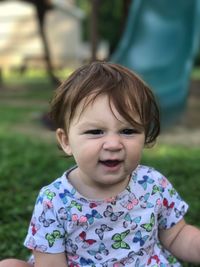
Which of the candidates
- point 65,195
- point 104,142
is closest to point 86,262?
point 65,195

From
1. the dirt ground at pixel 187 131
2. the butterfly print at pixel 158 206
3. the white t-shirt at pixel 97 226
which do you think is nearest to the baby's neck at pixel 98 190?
the white t-shirt at pixel 97 226

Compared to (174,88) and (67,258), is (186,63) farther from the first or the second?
(67,258)

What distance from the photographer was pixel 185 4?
7.72 meters

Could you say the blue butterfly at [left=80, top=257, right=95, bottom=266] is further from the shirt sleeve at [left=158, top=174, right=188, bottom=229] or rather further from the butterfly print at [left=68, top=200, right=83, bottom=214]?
the shirt sleeve at [left=158, top=174, right=188, bottom=229]

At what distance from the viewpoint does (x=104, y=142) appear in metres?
1.46

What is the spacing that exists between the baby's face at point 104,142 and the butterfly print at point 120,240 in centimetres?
19

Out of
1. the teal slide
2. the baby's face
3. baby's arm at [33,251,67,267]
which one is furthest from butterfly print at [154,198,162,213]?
the teal slide

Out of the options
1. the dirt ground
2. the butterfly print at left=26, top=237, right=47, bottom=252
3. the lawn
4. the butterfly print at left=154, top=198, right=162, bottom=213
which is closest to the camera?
the butterfly print at left=26, top=237, right=47, bottom=252

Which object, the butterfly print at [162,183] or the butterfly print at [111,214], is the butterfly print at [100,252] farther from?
the butterfly print at [162,183]

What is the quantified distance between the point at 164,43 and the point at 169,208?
20.9 feet

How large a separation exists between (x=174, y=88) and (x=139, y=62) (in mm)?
626

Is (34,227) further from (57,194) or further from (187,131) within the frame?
(187,131)

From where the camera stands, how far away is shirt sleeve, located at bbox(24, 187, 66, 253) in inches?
63.0

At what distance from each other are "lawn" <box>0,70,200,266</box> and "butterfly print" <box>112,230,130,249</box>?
2.50 feet
